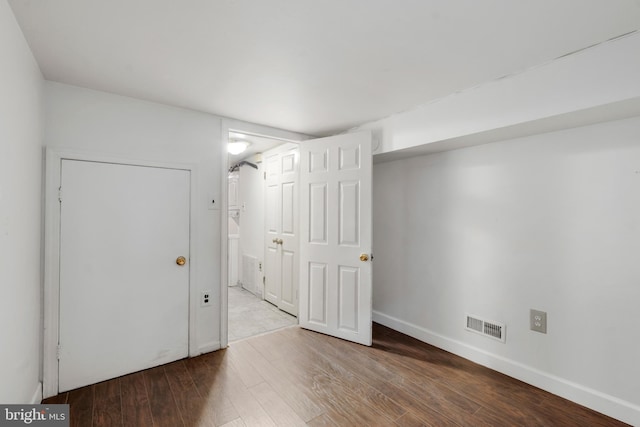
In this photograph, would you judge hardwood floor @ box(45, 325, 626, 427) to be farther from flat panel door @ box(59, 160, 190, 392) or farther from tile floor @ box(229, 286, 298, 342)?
tile floor @ box(229, 286, 298, 342)

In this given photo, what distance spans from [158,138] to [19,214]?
114 centimetres

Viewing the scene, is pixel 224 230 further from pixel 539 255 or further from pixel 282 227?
pixel 539 255

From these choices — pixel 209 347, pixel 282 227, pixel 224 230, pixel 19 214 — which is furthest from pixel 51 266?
pixel 282 227

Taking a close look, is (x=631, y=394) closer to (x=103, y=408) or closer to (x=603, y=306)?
(x=603, y=306)

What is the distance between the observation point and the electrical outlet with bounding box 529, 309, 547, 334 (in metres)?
2.14

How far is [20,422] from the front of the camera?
143 centimetres

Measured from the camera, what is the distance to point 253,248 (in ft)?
15.1

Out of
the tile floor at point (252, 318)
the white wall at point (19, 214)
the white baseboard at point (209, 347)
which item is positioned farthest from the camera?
the tile floor at point (252, 318)

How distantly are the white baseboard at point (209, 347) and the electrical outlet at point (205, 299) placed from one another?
0.37 m

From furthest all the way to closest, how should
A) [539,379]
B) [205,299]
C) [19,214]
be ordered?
[205,299] < [539,379] < [19,214]

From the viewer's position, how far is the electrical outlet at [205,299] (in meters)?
2.63

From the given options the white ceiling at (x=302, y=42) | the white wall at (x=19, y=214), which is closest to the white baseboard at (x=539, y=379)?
the white ceiling at (x=302, y=42)
